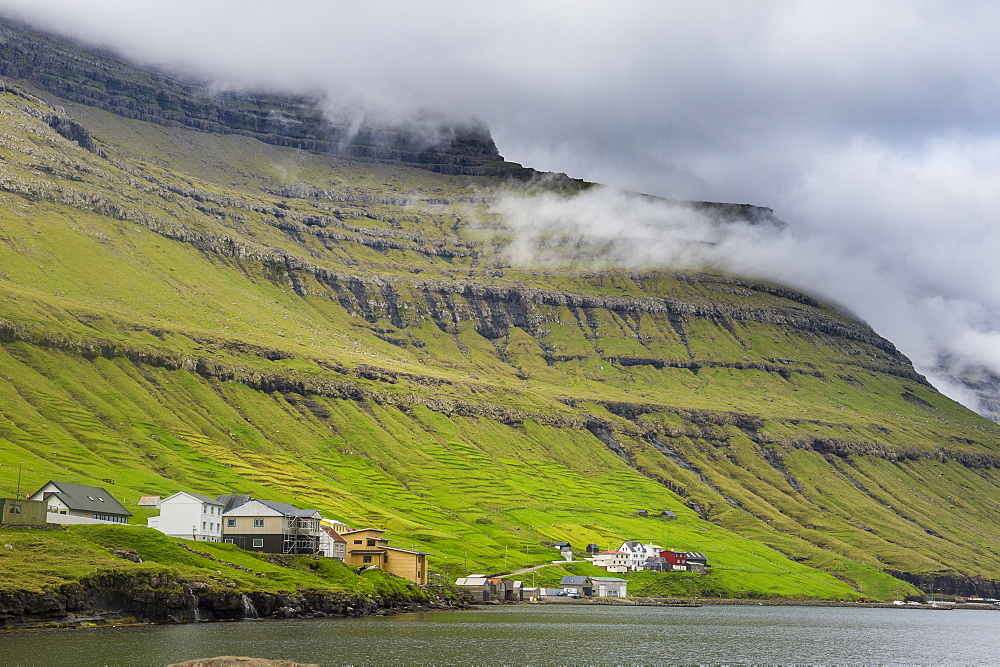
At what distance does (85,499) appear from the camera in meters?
132

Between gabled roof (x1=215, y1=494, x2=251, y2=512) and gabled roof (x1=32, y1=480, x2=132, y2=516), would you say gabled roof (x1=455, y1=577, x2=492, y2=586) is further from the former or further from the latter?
gabled roof (x1=32, y1=480, x2=132, y2=516)

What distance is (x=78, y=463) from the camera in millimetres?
195500

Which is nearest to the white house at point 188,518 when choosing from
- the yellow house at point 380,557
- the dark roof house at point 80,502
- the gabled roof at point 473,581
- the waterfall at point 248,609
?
the dark roof house at point 80,502

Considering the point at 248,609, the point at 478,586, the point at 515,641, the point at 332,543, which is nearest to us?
the point at 515,641

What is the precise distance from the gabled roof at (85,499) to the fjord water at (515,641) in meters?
37.9

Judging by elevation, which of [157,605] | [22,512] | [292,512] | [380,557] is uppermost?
[292,512]

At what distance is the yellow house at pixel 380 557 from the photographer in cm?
15125

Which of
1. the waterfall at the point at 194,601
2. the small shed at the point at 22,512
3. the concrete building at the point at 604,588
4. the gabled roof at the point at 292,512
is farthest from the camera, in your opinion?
the concrete building at the point at 604,588

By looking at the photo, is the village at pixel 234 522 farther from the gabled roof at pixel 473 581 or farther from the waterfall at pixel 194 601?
the waterfall at pixel 194 601

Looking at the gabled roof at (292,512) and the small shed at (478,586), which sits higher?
the gabled roof at (292,512)

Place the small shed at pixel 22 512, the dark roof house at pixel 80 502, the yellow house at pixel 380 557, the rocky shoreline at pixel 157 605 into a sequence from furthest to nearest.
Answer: the yellow house at pixel 380 557, the dark roof house at pixel 80 502, the small shed at pixel 22 512, the rocky shoreline at pixel 157 605

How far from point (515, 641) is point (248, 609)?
101 ft

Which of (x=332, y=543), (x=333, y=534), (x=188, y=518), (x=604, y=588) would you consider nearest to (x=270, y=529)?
(x=332, y=543)

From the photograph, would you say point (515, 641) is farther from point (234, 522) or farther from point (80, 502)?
point (80, 502)
